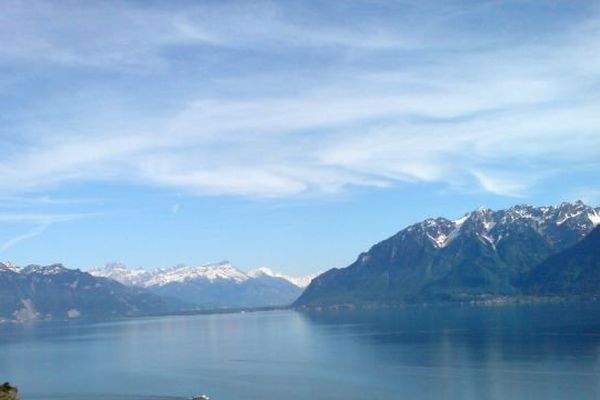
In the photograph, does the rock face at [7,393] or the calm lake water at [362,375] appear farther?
the calm lake water at [362,375]

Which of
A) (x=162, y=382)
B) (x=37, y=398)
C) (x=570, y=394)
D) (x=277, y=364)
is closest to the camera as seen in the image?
(x=570, y=394)

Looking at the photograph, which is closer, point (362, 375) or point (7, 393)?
point (7, 393)

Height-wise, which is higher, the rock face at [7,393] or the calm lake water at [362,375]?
the rock face at [7,393]

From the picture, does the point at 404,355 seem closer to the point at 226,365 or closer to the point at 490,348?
the point at 490,348

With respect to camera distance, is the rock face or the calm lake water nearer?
the rock face

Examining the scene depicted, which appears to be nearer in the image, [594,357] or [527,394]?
[527,394]

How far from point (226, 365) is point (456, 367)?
56539 millimetres

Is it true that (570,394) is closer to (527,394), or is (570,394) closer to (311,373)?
(527,394)

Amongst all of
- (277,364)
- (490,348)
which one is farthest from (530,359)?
(277,364)

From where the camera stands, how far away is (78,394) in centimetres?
14475

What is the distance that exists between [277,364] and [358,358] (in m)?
19.5

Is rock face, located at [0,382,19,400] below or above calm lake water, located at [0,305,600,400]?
above

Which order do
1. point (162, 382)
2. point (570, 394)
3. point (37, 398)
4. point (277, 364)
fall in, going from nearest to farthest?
point (570, 394) → point (37, 398) → point (162, 382) → point (277, 364)

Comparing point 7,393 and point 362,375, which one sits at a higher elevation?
point 7,393
